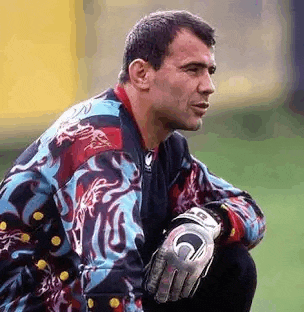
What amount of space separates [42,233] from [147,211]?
0.33 metres

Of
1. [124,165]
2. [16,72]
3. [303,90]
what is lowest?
[303,90]

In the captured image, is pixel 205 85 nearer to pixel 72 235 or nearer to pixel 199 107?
pixel 199 107

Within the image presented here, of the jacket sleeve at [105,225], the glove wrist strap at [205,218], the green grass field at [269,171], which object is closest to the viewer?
the jacket sleeve at [105,225]

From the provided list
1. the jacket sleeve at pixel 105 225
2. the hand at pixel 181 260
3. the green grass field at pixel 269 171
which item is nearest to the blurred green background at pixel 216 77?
the green grass field at pixel 269 171

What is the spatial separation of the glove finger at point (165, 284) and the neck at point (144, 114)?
0.31 meters

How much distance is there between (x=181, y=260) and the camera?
2.95 meters

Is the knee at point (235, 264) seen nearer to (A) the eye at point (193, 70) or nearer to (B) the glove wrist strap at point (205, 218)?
(B) the glove wrist strap at point (205, 218)

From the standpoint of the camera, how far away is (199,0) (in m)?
8.05

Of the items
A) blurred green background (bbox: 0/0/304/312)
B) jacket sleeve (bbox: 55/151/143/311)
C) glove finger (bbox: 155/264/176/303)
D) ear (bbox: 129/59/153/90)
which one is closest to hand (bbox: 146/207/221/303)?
glove finger (bbox: 155/264/176/303)

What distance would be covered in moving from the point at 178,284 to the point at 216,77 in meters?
5.15

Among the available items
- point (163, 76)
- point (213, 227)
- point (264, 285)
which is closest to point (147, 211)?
point (213, 227)

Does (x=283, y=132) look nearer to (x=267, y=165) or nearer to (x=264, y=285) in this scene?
(x=267, y=165)

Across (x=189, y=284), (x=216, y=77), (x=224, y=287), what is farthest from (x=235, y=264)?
(x=216, y=77)

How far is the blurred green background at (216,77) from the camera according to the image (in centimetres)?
668
